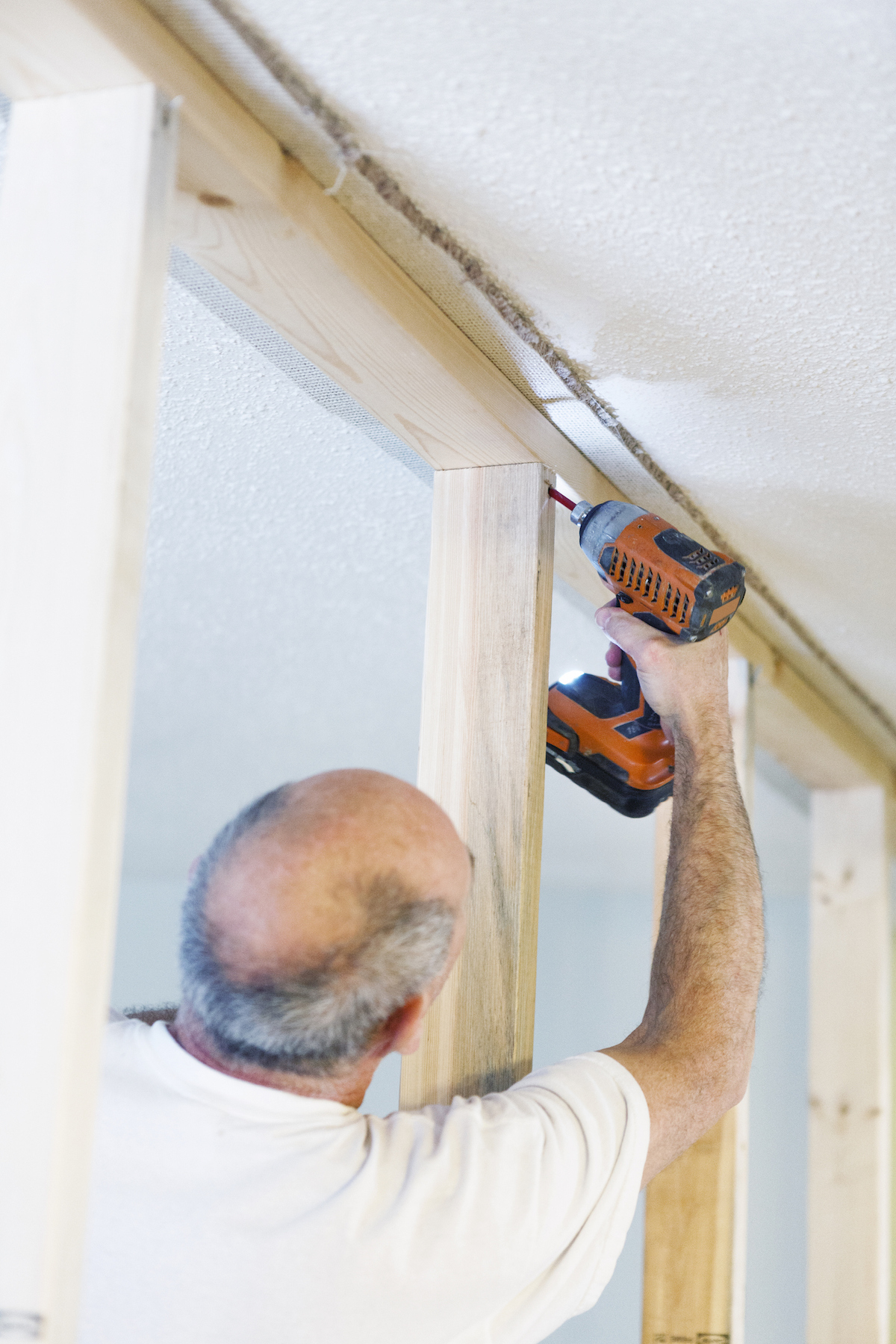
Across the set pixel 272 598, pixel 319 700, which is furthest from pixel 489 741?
pixel 319 700

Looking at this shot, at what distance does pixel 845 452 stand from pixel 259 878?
0.86m

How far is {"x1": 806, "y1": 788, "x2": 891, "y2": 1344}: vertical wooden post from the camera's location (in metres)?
2.39

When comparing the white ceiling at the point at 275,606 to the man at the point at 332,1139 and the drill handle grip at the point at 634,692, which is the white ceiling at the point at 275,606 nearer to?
the drill handle grip at the point at 634,692

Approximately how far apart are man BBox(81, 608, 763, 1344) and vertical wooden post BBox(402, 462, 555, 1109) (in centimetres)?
15

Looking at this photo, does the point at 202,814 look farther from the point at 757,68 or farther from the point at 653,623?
the point at 757,68

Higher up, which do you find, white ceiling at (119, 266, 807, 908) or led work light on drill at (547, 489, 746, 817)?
white ceiling at (119, 266, 807, 908)

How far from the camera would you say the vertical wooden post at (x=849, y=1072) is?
7.84ft

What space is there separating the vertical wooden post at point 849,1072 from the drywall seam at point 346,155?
135cm

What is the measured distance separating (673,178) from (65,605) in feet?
1.89

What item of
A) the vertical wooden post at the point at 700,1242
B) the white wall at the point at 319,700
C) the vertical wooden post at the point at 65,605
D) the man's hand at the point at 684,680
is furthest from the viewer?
the vertical wooden post at the point at 700,1242

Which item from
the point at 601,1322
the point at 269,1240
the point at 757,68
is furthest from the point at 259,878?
the point at 601,1322

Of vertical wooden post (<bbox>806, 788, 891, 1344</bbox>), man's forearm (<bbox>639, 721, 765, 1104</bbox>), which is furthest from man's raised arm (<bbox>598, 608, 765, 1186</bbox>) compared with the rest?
vertical wooden post (<bbox>806, 788, 891, 1344</bbox>)

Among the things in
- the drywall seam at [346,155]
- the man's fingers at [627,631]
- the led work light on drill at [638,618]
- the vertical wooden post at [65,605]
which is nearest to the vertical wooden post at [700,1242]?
the led work light on drill at [638,618]

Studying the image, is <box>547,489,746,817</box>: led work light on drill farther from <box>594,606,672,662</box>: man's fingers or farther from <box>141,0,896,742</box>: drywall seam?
<box>141,0,896,742</box>: drywall seam
